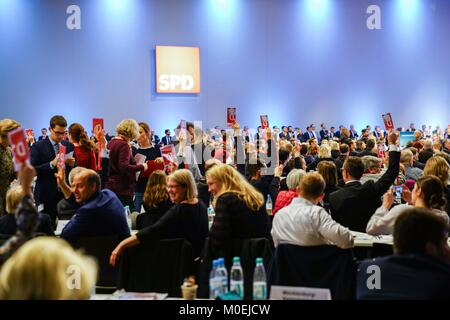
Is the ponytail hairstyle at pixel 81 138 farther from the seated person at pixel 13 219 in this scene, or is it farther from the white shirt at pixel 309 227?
the white shirt at pixel 309 227

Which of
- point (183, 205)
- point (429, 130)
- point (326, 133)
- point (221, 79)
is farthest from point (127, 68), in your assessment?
point (183, 205)

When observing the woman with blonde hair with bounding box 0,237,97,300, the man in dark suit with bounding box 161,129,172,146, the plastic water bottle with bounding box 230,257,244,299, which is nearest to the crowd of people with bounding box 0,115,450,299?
the woman with blonde hair with bounding box 0,237,97,300

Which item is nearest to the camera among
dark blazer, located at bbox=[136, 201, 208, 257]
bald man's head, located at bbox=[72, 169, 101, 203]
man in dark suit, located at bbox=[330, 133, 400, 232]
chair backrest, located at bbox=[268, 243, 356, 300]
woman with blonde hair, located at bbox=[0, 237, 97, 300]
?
woman with blonde hair, located at bbox=[0, 237, 97, 300]

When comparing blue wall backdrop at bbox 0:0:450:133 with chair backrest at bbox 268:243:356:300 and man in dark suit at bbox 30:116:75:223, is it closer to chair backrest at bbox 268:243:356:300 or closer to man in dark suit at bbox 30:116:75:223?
man in dark suit at bbox 30:116:75:223

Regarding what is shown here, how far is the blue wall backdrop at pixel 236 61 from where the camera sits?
65.4 feet

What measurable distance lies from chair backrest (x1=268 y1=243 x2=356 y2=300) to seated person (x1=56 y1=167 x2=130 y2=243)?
1236mm

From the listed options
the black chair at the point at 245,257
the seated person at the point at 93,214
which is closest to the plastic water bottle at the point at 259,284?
the black chair at the point at 245,257

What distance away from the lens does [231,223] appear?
364 centimetres

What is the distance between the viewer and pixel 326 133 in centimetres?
2300

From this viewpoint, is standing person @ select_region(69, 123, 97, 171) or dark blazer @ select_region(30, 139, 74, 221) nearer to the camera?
dark blazer @ select_region(30, 139, 74, 221)

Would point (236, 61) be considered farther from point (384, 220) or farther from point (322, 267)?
point (322, 267)

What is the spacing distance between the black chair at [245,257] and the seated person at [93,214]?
700 mm

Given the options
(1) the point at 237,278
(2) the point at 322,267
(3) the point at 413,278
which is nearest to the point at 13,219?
(1) the point at 237,278

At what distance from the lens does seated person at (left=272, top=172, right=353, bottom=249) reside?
3.47 m
